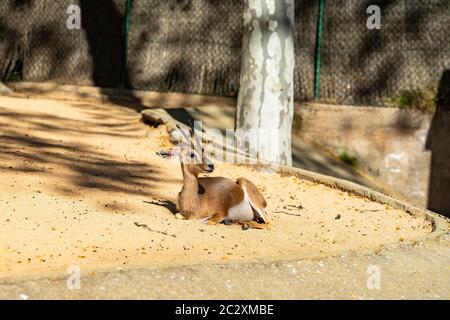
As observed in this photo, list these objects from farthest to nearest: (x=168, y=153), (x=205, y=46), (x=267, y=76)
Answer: (x=205, y=46)
(x=267, y=76)
(x=168, y=153)

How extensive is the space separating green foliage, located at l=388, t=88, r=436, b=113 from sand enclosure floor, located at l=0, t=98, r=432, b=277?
5.31 metres

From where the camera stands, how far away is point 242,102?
14.1m

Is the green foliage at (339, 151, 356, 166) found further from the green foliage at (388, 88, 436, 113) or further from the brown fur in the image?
the brown fur

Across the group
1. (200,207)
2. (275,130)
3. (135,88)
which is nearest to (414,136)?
(275,130)

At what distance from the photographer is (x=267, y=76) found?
45.7 feet

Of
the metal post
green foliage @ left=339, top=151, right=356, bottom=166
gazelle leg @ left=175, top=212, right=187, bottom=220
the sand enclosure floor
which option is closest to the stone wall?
green foliage @ left=339, top=151, right=356, bottom=166

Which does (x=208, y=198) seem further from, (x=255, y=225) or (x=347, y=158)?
(x=347, y=158)

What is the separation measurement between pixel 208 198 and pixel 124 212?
0.85 m

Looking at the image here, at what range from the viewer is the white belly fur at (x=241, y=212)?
961 centimetres

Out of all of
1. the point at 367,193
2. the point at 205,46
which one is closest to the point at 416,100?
the point at 205,46

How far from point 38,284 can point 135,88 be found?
1165 cm

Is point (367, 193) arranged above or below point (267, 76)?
below

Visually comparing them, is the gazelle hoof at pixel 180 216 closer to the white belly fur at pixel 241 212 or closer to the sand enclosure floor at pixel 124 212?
the sand enclosure floor at pixel 124 212
